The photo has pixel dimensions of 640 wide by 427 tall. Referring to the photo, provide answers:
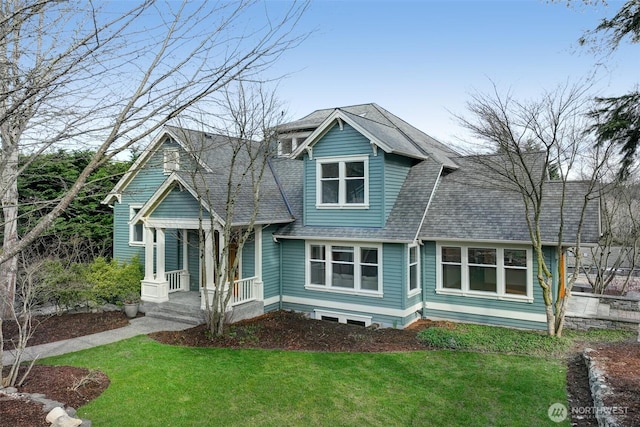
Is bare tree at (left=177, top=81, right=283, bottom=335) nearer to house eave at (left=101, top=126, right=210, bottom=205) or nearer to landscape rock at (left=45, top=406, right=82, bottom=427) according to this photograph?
house eave at (left=101, top=126, right=210, bottom=205)

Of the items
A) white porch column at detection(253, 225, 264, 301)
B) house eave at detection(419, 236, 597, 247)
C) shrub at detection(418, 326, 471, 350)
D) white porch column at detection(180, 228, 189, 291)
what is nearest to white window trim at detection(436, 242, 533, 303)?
house eave at detection(419, 236, 597, 247)

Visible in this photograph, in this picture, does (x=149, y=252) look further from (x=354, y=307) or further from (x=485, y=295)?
(x=485, y=295)

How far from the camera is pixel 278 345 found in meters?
10.1

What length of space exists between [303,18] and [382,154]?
9137 mm

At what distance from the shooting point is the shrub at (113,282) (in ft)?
43.5

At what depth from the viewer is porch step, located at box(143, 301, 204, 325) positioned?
40.4ft

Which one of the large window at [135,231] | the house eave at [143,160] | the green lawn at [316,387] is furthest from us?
the large window at [135,231]

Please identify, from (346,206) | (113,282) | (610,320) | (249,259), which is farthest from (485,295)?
(113,282)

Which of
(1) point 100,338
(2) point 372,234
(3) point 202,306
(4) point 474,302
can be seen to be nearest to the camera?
(1) point 100,338

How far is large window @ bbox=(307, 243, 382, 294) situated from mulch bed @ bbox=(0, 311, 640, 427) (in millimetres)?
1221

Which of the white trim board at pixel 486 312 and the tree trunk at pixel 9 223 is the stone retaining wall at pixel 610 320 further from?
the tree trunk at pixel 9 223

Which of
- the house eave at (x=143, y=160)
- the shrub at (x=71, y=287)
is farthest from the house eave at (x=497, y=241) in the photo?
the shrub at (x=71, y=287)

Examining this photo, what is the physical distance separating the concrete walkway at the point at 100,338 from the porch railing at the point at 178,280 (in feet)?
6.94

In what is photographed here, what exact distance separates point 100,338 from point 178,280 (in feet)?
15.0
